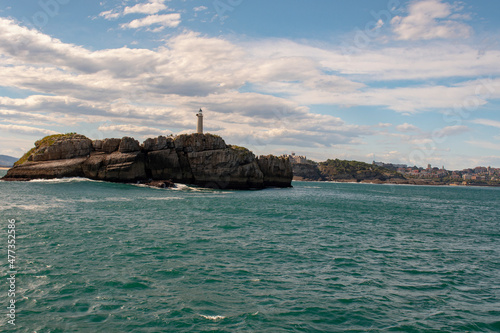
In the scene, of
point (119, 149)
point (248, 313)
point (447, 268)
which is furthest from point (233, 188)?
point (248, 313)

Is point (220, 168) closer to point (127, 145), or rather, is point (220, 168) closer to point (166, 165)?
point (166, 165)

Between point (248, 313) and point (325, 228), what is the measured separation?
19.7 meters

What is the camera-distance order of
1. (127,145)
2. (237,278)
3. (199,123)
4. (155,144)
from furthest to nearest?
(199,123), (155,144), (127,145), (237,278)

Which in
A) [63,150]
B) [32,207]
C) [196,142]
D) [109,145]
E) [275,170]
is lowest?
[32,207]

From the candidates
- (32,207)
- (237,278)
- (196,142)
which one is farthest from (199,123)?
(237,278)

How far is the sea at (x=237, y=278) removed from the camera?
1149 cm

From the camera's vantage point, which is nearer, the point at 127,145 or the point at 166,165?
the point at 127,145

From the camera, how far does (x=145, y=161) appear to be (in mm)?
76438

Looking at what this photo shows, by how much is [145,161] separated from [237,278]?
215 ft

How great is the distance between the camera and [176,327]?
1080 centimetres

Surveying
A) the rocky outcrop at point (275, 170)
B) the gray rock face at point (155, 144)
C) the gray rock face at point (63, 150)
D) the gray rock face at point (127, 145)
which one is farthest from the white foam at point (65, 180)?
the rocky outcrop at point (275, 170)

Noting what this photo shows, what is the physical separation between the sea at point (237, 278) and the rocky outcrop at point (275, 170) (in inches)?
2687

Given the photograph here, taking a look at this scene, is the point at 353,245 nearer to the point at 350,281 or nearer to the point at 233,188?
the point at 350,281

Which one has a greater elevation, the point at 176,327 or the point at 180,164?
the point at 180,164
